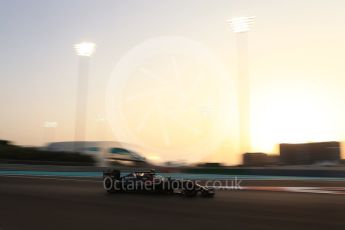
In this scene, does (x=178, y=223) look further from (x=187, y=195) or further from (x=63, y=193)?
(x=63, y=193)

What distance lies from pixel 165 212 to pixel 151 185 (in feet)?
15.7

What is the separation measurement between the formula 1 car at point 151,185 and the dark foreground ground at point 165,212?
58 cm

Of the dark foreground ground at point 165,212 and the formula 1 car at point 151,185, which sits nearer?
the dark foreground ground at point 165,212

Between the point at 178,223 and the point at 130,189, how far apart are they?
728cm

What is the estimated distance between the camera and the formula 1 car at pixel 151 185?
47.7 feet

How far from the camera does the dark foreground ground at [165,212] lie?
346 inches

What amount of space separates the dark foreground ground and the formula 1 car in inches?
22.9

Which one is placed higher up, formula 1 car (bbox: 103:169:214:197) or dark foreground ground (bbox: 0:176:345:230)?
formula 1 car (bbox: 103:169:214:197)

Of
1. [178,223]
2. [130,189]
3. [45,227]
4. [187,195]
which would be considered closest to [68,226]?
[45,227]

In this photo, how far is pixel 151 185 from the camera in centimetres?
1545

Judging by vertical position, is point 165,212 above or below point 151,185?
below

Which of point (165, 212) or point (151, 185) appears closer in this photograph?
point (165, 212)

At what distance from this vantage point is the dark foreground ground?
880 centimetres

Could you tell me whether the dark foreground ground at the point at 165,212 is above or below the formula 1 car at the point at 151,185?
below
